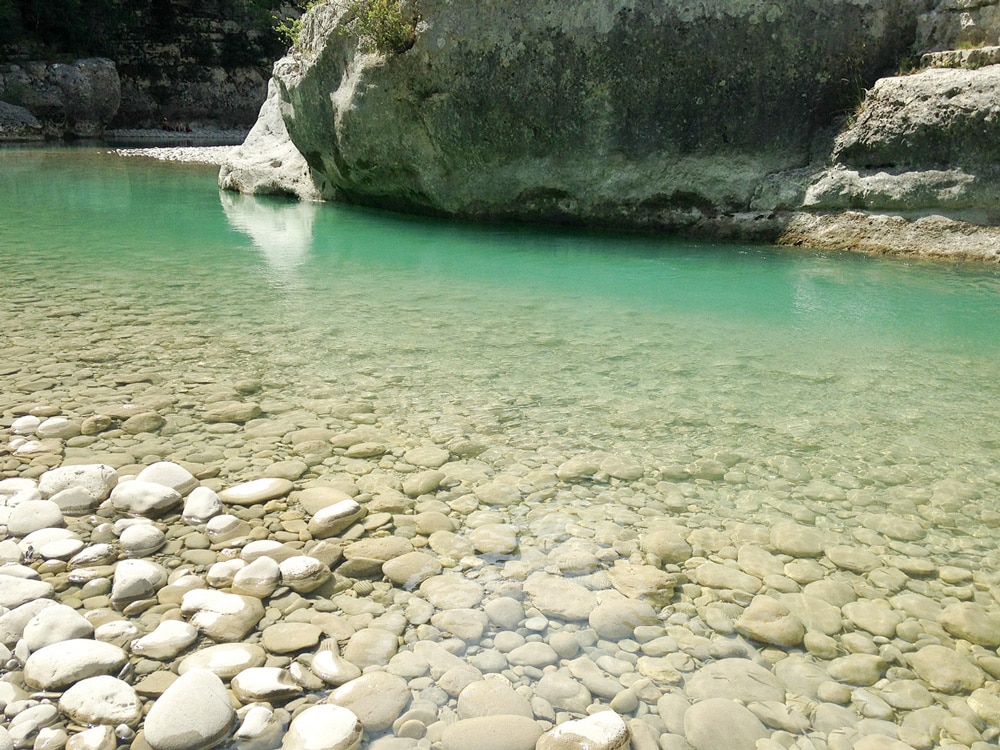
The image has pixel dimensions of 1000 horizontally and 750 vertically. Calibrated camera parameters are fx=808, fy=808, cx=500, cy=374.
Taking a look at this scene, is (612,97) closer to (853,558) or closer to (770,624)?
(853,558)

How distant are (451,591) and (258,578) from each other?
58cm

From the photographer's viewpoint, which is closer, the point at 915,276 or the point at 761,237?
the point at 915,276

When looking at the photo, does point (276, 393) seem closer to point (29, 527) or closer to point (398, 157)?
point (29, 527)

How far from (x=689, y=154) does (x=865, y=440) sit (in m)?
6.60

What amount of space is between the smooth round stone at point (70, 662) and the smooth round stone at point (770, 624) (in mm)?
1670

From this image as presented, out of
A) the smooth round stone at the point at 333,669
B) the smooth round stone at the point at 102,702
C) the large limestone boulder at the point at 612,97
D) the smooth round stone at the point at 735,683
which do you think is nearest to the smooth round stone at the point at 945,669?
the smooth round stone at the point at 735,683

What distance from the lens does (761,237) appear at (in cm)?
945

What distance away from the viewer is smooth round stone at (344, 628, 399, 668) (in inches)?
83.1

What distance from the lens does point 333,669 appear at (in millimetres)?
2057

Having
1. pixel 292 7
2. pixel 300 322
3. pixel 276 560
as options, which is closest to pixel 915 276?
pixel 300 322

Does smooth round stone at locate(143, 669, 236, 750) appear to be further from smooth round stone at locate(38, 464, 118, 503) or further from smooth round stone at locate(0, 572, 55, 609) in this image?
smooth round stone at locate(38, 464, 118, 503)

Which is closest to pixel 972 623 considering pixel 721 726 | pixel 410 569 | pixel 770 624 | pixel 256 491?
pixel 770 624

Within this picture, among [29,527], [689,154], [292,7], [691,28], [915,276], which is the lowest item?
[29,527]

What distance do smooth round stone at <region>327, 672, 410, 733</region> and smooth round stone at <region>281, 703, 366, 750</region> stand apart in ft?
0.13
